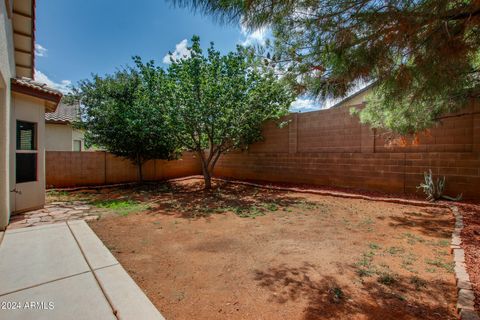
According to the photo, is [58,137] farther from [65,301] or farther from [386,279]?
[386,279]

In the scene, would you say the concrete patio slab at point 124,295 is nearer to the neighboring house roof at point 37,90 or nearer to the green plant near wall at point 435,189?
the neighboring house roof at point 37,90

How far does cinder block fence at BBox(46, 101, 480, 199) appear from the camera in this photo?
5.95 metres

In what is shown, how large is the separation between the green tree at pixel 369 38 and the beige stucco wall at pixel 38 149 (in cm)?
480

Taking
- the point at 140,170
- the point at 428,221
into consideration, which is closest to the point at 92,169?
the point at 140,170

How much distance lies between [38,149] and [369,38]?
6.76 meters

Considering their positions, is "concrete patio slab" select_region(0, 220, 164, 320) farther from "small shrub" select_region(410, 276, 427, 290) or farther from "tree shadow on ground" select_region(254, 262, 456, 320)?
"small shrub" select_region(410, 276, 427, 290)

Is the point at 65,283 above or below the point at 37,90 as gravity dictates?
below

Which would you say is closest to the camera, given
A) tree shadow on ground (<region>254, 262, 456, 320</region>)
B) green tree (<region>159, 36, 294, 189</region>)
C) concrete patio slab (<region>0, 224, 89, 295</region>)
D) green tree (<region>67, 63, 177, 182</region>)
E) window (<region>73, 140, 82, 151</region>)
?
tree shadow on ground (<region>254, 262, 456, 320</region>)

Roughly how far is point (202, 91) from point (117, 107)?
13.5 ft

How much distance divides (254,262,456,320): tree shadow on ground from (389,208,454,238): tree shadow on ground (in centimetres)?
207

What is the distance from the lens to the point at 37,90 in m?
4.80

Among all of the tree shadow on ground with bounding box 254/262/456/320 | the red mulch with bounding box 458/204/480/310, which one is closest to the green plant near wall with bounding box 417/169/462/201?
the red mulch with bounding box 458/204/480/310

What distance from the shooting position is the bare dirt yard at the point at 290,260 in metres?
2.11

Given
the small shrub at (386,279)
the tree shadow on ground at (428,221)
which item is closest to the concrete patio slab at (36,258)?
the small shrub at (386,279)
